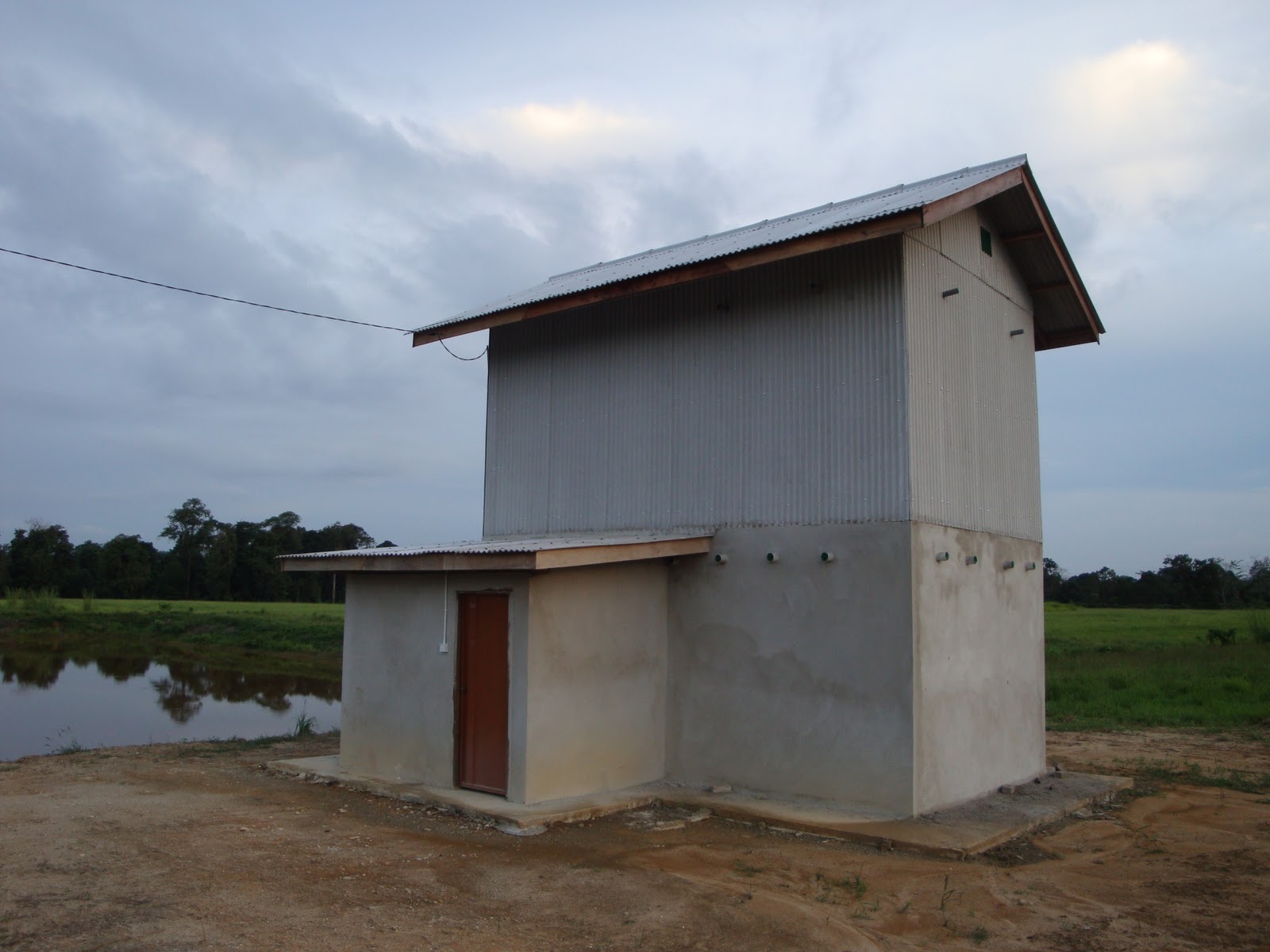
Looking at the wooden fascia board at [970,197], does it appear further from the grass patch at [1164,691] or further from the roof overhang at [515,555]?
the grass patch at [1164,691]

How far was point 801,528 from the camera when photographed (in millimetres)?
10062

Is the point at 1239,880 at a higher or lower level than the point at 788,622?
lower

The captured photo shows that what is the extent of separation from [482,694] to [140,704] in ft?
65.1

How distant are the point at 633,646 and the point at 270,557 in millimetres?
66436

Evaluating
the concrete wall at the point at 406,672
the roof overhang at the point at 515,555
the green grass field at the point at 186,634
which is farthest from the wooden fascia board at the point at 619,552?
the green grass field at the point at 186,634

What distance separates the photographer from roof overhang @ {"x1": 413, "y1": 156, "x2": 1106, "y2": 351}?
929 cm

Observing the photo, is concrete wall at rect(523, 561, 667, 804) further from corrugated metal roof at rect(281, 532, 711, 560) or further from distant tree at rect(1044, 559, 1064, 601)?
distant tree at rect(1044, 559, 1064, 601)

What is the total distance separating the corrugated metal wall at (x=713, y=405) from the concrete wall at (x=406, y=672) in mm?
2012

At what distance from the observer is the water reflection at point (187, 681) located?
2609 cm

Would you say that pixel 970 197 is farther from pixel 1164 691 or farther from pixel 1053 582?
pixel 1053 582

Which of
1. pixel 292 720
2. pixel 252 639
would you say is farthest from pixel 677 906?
pixel 252 639

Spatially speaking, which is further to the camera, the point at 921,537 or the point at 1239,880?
the point at 921,537

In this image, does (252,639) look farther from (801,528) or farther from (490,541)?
(801,528)

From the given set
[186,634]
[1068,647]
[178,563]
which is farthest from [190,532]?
[1068,647]
